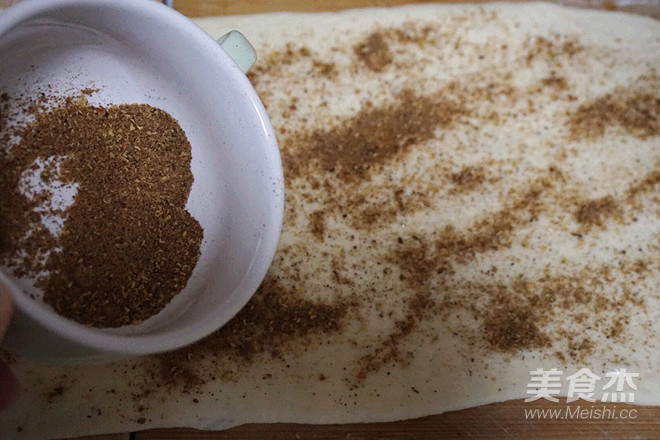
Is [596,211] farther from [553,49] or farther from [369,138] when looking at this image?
[369,138]

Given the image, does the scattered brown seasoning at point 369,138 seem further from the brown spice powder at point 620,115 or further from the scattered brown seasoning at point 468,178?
the brown spice powder at point 620,115

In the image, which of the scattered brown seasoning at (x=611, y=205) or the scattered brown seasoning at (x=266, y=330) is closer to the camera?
the scattered brown seasoning at (x=266, y=330)

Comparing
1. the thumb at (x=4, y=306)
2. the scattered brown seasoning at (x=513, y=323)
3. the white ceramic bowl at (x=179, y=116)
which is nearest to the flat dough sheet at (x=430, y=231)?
the scattered brown seasoning at (x=513, y=323)

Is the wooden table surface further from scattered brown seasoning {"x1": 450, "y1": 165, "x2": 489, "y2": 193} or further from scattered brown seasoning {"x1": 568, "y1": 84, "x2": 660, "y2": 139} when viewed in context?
scattered brown seasoning {"x1": 568, "y1": 84, "x2": 660, "y2": 139}

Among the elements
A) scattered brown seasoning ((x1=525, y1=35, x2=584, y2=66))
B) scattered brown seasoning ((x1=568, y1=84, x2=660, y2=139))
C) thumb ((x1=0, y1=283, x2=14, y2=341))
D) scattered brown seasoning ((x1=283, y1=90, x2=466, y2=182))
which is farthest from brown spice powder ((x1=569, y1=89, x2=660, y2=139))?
thumb ((x1=0, y1=283, x2=14, y2=341))

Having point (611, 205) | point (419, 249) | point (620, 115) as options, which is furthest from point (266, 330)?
point (620, 115)
